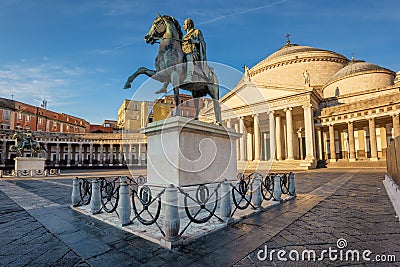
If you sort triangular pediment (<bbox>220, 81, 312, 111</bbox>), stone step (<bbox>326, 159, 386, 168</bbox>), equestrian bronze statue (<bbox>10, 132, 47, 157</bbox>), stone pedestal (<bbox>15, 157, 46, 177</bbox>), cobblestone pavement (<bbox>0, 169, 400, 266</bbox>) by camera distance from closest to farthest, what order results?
1. cobblestone pavement (<bbox>0, 169, 400, 266</bbox>)
2. stone pedestal (<bbox>15, 157, 46, 177</bbox>)
3. equestrian bronze statue (<bbox>10, 132, 47, 157</bbox>)
4. stone step (<bbox>326, 159, 386, 168</bbox>)
5. triangular pediment (<bbox>220, 81, 312, 111</bbox>)

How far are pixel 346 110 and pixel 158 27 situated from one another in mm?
32323

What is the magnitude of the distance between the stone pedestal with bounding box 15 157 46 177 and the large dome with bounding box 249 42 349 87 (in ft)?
125

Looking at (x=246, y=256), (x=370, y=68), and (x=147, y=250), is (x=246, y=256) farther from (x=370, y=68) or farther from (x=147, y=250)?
(x=370, y=68)

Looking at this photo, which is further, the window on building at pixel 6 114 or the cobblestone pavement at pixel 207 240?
the window on building at pixel 6 114

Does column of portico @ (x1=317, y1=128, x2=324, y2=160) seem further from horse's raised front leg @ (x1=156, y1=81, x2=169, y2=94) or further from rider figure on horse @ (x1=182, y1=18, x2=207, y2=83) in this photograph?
horse's raised front leg @ (x1=156, y1=81, x2=169, y2=94)

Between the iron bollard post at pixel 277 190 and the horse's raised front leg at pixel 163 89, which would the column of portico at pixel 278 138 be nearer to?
the iron bollard post at pixel 277 190

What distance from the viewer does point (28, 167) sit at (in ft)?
82.7

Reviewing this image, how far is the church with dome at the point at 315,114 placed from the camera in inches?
1134

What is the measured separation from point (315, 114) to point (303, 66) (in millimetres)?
14850

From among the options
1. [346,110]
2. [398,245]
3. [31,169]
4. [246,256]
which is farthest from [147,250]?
[346,110]

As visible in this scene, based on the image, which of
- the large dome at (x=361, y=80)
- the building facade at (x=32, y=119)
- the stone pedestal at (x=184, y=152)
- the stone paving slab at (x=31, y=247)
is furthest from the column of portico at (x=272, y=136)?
the building facade at (x=32, y=119)

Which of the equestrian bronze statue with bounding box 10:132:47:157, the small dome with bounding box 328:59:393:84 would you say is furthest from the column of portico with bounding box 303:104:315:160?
the equestrian bronze statue with bounding box 10:132:47:157

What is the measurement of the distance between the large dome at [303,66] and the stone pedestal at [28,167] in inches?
1498

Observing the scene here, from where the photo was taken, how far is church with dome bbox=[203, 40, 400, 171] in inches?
1134
